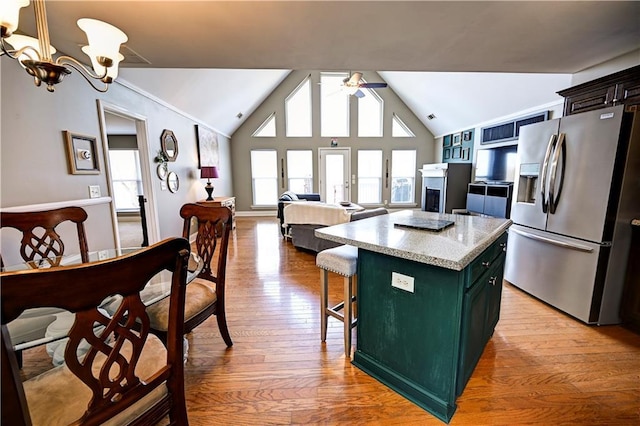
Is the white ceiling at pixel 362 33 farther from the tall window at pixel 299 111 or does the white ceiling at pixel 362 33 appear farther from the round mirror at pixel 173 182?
the tall window at pixel 299 111

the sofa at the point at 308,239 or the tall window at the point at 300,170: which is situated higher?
the tall window at the point at 300,170

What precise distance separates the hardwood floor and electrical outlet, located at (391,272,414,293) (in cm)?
68

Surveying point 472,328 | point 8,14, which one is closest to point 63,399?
point 8,14

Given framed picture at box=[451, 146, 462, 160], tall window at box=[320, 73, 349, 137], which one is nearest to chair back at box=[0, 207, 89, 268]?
tall window at box=[320, 73, 349, 137]

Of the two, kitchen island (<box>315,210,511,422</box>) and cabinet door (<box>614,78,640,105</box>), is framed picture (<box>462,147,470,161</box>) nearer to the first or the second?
cabinet door (<box>614,78,640,105</box>)

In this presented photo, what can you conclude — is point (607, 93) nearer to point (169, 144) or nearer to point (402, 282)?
point (402, 282)

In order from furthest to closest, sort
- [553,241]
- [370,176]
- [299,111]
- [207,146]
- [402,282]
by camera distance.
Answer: [370,176], [299,111], [207,146], [553,241], [402,282]

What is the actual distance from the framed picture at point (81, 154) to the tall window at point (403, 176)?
7.06 meters

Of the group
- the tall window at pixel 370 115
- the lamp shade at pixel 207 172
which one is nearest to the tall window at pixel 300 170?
the tall window at pixel 370 115

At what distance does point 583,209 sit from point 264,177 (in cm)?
701

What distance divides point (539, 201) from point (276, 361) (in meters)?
2.73

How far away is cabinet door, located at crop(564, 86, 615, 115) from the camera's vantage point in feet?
7.71

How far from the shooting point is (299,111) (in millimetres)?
7828

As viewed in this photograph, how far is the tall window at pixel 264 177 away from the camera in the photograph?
791 cm
